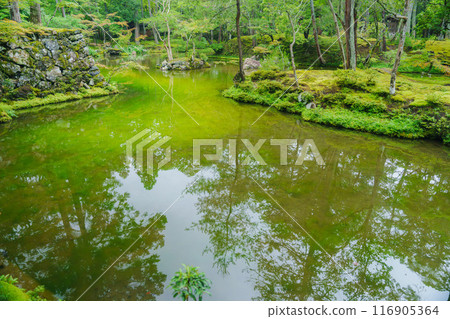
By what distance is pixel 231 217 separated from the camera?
5.44m

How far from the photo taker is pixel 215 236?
A: 192 inches

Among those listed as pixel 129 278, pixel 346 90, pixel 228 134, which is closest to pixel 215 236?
pixel 129 278

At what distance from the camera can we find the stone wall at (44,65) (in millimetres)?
11586

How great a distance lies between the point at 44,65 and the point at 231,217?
41.5 ft

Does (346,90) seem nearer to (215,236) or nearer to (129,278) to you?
(215,236)

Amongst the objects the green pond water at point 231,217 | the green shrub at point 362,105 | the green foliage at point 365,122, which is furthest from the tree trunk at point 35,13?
the green shrub at point 362,105

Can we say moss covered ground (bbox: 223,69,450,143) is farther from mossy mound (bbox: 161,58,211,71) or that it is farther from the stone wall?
mossy mound (bbox: 161,58,211,71)

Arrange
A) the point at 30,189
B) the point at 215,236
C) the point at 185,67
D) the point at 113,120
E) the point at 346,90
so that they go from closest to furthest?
the point at 215,236 < the point at 30,189 < the point at 113,120 < the point at 346,90 < the point at 185,67

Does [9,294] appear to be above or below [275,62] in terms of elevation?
below

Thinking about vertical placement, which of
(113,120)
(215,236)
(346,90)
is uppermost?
(346,90)

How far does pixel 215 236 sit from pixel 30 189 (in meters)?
4.35

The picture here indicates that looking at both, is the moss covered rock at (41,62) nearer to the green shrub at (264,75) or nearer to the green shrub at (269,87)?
the green shrub at (264,75)

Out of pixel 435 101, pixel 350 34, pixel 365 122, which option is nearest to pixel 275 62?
pixel 350 34

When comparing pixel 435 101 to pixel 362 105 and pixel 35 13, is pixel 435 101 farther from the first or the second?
pixel 35 13
